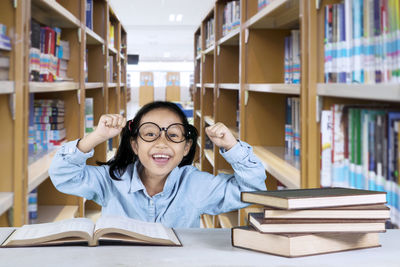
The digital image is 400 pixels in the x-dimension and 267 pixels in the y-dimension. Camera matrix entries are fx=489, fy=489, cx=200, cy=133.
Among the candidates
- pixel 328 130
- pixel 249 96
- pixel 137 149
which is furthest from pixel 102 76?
pixel 328 130

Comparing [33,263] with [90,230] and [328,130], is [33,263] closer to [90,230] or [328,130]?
[90,230]

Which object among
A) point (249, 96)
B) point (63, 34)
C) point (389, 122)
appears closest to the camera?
point (389, 122)

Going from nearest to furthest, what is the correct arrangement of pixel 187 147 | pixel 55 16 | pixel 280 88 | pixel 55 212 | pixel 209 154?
pixel 187 147 < pixel 280 88 < pixel 55 16 < pixel 55 212 < pixel 209 154

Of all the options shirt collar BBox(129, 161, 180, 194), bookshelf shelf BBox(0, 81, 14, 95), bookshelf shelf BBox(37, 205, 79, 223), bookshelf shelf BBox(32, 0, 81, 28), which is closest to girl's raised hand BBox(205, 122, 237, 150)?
shirt collar BBox(129, 161, 180, 194)

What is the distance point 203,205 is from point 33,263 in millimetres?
1008

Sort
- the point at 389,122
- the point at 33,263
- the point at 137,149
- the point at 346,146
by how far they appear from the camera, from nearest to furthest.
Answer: the point at 33,263
the point at 389,122
the point at 346,146
the point at 137,149

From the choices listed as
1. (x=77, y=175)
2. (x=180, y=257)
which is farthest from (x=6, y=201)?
(x=180, y=257)

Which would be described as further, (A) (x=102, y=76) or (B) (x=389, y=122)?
(A) (x=102, y=76)

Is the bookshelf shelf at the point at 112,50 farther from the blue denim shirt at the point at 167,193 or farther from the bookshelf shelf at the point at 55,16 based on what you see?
Answer: the blue denim shirt at the point at 167,193

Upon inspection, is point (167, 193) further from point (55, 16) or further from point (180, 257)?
point (55, 16)

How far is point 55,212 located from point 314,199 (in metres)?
Result: 2.59

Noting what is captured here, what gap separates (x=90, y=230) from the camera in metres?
1.09

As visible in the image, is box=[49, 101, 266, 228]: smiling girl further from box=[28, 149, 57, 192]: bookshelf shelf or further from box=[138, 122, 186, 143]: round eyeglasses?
box=[28, 149, 57, 192]: bookshelf shelf

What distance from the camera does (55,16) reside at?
297 cm
